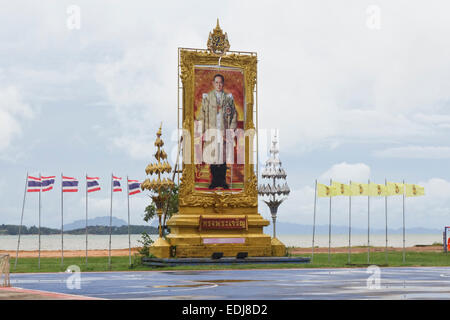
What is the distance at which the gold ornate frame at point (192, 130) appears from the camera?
5525cm

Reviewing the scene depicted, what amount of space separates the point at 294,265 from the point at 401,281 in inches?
668

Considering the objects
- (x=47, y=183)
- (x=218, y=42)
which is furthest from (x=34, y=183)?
(x=218, y=42)

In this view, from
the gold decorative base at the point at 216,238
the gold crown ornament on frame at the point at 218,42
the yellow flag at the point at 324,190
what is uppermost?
the gold crown ornament on frame at the point at 218,42

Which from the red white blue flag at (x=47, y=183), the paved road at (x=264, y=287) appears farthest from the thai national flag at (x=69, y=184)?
the paved road at (x=264, y=287)

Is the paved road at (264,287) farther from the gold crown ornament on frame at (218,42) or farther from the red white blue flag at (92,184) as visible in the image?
the gold crown ornament on frame at (218,42)

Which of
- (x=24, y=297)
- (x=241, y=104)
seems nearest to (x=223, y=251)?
(x=241, y=104)

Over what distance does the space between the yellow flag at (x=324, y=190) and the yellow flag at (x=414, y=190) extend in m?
5.30

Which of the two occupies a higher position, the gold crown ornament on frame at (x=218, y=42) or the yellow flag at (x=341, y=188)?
the gold crown ornament on frame at (x=218, y=42)

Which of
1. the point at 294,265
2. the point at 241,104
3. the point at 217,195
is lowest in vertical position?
the point at 294,265

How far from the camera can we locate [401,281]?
34562mm

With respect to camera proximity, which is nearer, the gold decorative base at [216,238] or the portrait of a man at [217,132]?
the gold decorative base at [216,238]

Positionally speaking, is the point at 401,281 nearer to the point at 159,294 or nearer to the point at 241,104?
the point at 159,294

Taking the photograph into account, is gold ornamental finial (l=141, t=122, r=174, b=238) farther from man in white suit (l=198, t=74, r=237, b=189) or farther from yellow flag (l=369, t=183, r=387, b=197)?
yellow flag (l=369, t=183, r=387, b=197)

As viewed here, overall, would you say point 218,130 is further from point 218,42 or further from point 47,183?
point 47,183
